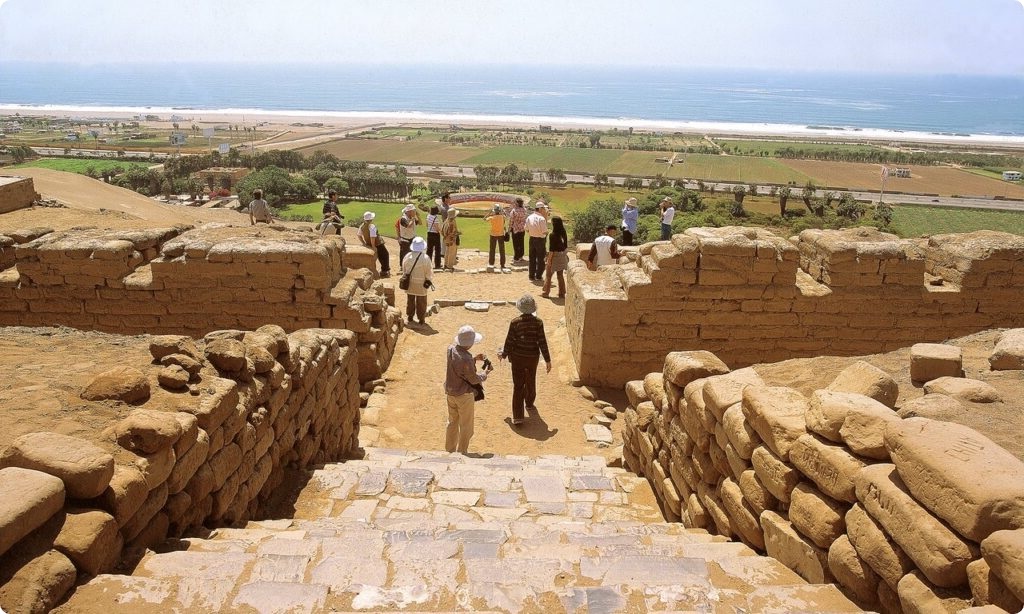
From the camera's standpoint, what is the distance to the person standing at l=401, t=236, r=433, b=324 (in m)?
12.6

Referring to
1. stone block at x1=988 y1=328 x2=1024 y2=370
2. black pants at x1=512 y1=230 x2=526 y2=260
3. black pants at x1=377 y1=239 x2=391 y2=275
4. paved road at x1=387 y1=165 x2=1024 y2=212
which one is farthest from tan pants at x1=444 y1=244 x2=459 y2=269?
paved road at x1=387 y1=165 x2=1024 y2=212

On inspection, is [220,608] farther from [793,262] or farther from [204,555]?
[793,262]

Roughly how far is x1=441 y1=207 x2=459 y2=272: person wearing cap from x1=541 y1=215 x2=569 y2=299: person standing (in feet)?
→ 11.1

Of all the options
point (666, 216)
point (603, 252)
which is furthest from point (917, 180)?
point (603, 252)

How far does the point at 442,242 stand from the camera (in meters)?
18.0

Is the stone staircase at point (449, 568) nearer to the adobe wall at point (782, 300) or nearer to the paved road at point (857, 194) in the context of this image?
the adobe wall at point (782, 300)

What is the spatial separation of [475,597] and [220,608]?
126 centimetres

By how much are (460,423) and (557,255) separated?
24.0 feet

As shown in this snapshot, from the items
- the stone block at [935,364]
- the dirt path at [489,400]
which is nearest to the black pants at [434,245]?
the dirt path at [489,400]

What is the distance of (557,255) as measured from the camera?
1479 centimetres

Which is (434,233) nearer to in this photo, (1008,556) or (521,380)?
(521,380)

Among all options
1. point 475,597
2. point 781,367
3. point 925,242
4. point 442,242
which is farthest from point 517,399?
point 442,242

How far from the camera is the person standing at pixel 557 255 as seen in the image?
47.5 feet

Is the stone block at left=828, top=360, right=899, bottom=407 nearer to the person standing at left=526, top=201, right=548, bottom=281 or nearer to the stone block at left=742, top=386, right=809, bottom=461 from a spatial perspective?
the stone block at left=742, top=386, right=809, bottom=461
